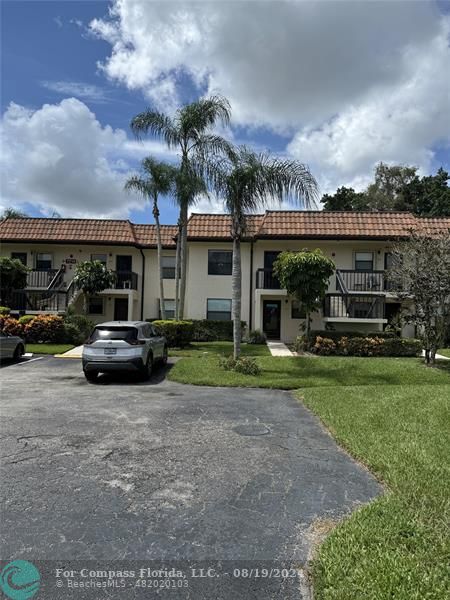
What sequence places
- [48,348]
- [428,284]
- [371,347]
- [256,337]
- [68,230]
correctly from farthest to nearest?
[68,230] < [256,337] < [48,348] < [371,347] < [428,284]

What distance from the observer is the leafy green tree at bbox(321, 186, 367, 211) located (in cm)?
4516

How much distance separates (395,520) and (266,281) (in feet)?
63.4

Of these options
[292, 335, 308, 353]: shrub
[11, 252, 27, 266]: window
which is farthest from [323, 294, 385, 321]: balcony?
[11, 252, 27, 266]: window

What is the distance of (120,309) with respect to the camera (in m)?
26.4

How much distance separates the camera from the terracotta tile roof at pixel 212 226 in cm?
2458

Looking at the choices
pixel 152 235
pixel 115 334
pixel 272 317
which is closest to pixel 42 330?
pixel 115 334

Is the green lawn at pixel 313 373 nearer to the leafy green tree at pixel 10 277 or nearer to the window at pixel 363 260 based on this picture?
the window at pixel 363 260

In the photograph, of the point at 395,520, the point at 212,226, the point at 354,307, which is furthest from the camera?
the point at 212,226

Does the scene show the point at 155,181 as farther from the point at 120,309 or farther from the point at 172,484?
the point at 172,484

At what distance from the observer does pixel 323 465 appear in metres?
5.52

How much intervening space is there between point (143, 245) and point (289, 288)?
35.5 feet

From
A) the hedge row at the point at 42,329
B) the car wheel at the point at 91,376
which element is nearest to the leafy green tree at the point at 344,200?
the hedge row at the point at 42,329

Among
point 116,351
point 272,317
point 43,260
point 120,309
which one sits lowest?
point 116,351

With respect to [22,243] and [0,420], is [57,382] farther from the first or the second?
[22,243]
